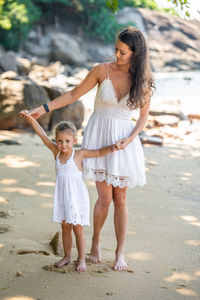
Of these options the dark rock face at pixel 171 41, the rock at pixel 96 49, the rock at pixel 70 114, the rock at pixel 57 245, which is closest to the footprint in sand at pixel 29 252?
the rock at pixel 57 245

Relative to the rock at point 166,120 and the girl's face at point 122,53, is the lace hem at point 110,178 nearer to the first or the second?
the girl's face at point 122,53

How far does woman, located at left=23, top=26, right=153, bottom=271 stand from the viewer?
3.21 metres

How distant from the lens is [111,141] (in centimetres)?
326

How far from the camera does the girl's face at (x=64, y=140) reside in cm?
301

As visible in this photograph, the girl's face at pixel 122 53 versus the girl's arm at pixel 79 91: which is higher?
the girl's face at pixel 122 53

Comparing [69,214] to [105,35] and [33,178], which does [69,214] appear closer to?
[33,178]

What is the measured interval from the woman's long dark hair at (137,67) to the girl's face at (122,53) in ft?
0.07

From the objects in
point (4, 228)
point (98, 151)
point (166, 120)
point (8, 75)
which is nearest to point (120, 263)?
point (98, 151)

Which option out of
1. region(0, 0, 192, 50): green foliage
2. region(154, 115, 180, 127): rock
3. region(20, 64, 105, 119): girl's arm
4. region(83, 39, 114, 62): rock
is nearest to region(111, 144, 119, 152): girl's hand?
region(20, 64, 105, 119): girl's arm

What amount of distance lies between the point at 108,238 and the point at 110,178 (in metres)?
1.22

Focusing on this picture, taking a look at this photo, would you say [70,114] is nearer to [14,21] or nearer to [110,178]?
[110,178]

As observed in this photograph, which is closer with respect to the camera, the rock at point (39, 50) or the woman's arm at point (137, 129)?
the woman's arm at point (137, 129)

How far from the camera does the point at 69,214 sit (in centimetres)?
295

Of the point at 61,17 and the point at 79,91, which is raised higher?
the point at 61,17
